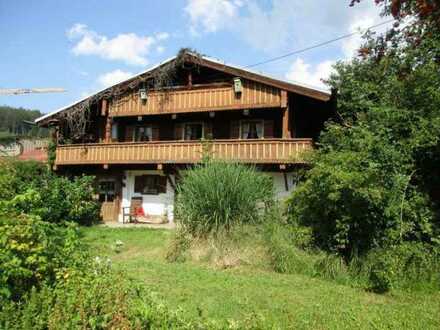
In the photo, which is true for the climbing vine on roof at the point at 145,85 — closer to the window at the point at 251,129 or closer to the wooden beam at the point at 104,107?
the wooden beam at the point at 104,107

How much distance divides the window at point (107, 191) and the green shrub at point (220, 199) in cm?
1057

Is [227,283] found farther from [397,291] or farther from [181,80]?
[181,80]

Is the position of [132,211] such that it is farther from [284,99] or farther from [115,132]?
[284,99]

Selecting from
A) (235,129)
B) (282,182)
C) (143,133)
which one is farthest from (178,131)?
(282,182)

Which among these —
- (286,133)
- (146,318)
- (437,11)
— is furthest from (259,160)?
(146,318)

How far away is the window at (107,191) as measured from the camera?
18.6 metres

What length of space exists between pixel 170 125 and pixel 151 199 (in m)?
3.81

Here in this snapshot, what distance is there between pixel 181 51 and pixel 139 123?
14.9 feet

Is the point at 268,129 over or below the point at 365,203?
over

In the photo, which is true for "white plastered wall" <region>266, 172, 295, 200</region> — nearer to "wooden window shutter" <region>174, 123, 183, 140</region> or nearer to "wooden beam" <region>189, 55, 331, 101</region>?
"wooden beam" <region>189, 55, 331, 101</region>

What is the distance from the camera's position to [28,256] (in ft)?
12.7

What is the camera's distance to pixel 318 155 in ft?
28.0

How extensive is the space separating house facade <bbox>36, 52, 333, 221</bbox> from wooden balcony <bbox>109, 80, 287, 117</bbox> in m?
0.04

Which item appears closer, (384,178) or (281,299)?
(281,299)
